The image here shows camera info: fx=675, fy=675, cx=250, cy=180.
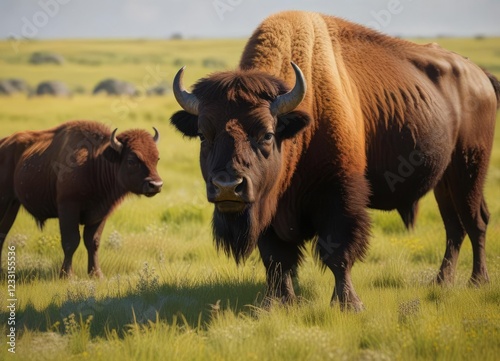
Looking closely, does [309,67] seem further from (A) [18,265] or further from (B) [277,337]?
(A) [18,265]

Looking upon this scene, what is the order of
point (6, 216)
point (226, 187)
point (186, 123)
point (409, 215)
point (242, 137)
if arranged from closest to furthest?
point (226, 187)
point (242, 137)
point (186, 123)
point (409, 215)
point (6, 216)

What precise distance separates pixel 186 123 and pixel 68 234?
308cm

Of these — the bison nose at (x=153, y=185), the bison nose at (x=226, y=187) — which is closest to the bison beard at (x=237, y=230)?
the bison nose at (x=226, y=187)

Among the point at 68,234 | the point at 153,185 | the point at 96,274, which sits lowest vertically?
the point at 96,274

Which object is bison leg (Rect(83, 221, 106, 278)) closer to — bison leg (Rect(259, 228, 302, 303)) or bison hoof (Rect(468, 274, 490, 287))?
Result: bison leg (Rect(259, 228, 302, 303))

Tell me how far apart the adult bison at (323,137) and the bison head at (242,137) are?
11mm

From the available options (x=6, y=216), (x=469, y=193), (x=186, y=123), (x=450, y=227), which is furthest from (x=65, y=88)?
(x=186, y=123)

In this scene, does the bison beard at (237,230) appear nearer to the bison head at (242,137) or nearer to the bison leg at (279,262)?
the bison head at (242,137)

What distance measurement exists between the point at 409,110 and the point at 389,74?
413mm

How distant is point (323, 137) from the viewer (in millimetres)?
5766

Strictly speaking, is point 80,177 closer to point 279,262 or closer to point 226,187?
point 279,262

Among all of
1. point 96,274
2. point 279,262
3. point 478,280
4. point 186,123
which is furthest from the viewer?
point 96,274

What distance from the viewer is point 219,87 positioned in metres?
5.33

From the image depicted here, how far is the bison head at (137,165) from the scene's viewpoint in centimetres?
842
